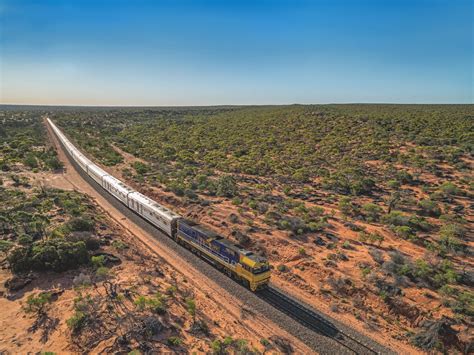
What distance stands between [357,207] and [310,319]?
19.2m

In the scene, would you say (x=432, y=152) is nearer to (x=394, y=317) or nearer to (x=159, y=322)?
(x=394, y=317)

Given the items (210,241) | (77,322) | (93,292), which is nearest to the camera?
(77,322)

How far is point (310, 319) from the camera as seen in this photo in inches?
773

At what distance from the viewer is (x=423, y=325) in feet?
62.8

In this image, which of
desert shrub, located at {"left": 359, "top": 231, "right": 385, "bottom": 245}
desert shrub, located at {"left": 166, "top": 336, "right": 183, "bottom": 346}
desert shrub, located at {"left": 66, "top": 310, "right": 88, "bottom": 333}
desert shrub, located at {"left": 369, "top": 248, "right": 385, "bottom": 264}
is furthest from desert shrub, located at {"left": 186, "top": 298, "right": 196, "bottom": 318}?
desert shrub, located at {"left": 359, "top": 231, "right": 385, "bottom": 245}

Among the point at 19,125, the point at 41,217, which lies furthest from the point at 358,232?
the point at 19,125

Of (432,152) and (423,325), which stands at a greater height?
(432,152)

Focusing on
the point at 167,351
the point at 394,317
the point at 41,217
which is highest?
the point at 41,217

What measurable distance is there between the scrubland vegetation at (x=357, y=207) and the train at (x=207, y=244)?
168 inches

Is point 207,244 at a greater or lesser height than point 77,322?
lesser

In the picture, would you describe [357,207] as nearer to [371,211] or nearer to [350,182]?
[371,211]

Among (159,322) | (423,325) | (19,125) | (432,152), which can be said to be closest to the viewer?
(159,322)

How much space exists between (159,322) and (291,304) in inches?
366

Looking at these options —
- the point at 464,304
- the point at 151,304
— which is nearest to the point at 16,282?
the point at 151,304
